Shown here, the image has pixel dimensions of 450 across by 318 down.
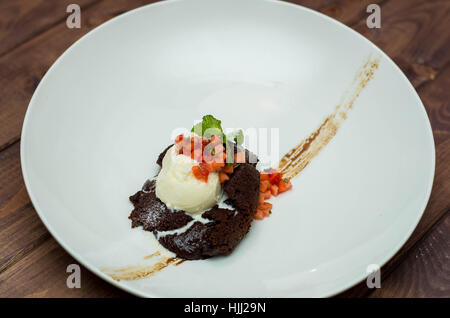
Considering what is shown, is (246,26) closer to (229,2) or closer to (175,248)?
(229,2)

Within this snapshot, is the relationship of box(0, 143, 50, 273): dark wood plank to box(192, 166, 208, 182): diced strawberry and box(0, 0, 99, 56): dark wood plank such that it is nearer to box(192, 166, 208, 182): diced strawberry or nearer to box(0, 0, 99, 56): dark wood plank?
box(192, 166, 208, 182): diced strawberry

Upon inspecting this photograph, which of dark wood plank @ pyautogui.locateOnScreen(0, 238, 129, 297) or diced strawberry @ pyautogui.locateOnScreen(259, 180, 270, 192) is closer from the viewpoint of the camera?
dark wood plank @ pyautogui.locateOnScreen(0, 238, 129, 297)

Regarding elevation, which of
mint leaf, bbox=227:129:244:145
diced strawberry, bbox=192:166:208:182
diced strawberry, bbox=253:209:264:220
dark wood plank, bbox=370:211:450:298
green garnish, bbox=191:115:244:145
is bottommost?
dark wood plank, bbox=370:211:450:298

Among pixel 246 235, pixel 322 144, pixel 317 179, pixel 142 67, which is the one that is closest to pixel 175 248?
pixel 246 235

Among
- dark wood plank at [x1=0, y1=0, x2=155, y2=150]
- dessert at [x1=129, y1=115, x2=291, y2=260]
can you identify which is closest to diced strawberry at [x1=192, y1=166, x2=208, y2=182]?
dessert at [x1=129, y1=115, x2=291, y2=260]

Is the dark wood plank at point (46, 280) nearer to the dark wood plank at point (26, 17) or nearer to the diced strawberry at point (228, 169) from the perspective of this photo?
the diced strawberry at point (228, 169)

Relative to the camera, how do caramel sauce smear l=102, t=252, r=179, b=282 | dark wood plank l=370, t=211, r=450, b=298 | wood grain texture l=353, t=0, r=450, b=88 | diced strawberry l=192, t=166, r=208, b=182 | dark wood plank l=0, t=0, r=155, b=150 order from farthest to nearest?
wood grain texture l=353, t=0, r=450, b=88 < dark wood plank l=0, t=0, r=155, b=150 < diced strawberry l=192, t=166, r=208, b=182 < dark wood plank l=370, t=211, r=450, b=298 < caramel sauce smear l=102, t=252, r=179, b=282

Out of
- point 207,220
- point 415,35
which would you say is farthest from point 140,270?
point 415,35
